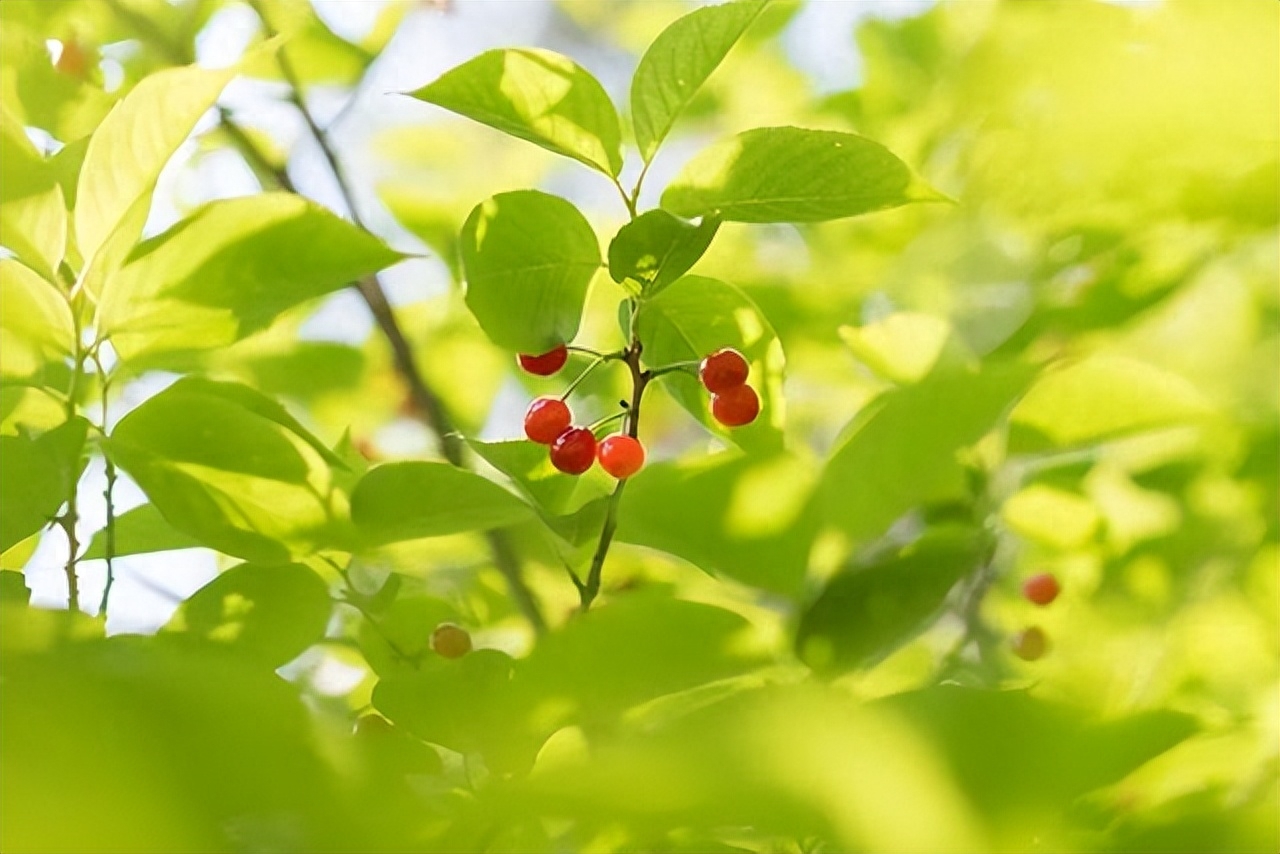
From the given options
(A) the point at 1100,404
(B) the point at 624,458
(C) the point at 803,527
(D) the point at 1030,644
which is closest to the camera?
(C) the point at 803,527

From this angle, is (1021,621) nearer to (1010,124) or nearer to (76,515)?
(1010,124)

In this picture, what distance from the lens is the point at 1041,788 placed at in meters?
0.29

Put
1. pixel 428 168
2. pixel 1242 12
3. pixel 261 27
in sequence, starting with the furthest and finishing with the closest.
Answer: pixel 428 168
pixel 261 27
pixel 1242 12

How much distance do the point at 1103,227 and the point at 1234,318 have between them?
11.4 inches

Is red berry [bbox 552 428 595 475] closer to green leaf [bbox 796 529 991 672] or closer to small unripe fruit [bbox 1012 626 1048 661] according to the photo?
green leaf [bbox 796 529 991 672]

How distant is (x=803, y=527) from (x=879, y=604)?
3.9 inches

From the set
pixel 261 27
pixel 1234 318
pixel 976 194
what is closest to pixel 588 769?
pixel 261 27

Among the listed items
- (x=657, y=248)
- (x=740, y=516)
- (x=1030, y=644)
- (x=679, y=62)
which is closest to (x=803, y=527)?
(x=740, y=516)

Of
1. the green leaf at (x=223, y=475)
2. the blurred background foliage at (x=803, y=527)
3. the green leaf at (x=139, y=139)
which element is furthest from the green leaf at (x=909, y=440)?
the green leaf at (x=139, y=139)

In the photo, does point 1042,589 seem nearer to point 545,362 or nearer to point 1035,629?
point 1035,629

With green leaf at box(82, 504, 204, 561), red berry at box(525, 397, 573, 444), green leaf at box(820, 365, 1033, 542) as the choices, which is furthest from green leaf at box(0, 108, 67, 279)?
green leaf at box(820, 365, 1033, 542)

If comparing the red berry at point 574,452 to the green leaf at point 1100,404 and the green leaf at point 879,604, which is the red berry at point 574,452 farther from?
the green leaf at point 1100,404

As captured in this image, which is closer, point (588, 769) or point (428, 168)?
point (588, 769)

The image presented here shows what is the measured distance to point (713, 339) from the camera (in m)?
0.66
